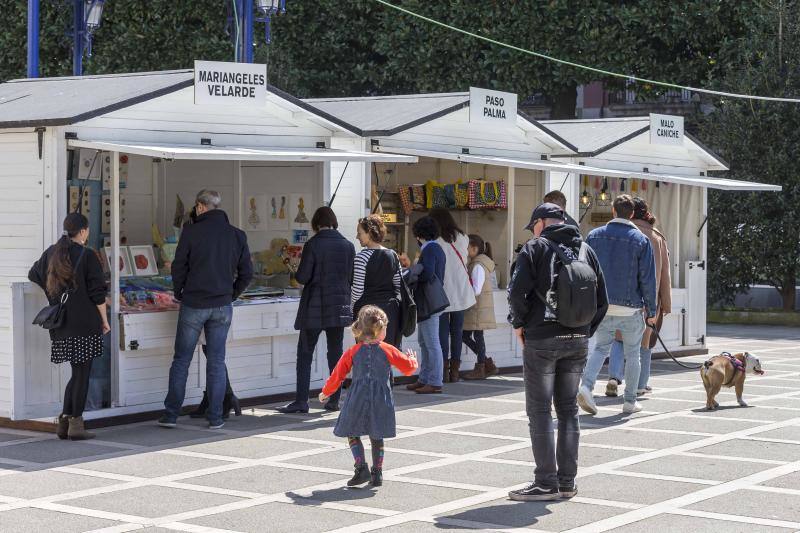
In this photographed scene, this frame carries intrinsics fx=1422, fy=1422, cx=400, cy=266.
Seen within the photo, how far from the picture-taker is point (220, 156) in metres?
11.1

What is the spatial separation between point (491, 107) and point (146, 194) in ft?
13.0

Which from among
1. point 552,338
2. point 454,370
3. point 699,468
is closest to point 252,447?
point 552,338

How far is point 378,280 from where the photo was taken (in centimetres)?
1112

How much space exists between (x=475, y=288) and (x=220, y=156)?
3.87 meters

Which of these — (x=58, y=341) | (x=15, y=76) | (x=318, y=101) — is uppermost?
(x=15, y=76)

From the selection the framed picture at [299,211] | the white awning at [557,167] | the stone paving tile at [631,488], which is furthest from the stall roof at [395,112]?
the stone paving tile at [631,488]

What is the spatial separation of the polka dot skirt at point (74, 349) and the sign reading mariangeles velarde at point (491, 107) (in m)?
5.99

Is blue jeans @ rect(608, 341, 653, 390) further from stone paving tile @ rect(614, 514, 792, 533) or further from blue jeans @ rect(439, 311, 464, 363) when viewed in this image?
stone paving tile @ rect(614, 514, 792, 533)

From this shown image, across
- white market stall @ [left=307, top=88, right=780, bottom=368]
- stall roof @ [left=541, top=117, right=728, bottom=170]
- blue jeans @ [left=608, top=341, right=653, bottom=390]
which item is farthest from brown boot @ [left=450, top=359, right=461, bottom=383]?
stall roof @ [left=541, top=117, right=728, bottom=170]

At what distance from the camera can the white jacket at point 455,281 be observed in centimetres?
1360

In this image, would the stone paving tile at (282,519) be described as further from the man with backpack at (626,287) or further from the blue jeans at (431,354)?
the blue jeans at (431,354)

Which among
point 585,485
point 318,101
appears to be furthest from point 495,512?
point 318,101

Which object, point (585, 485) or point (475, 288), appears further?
point (475, 288)

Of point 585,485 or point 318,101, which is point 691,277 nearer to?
point 318,101
